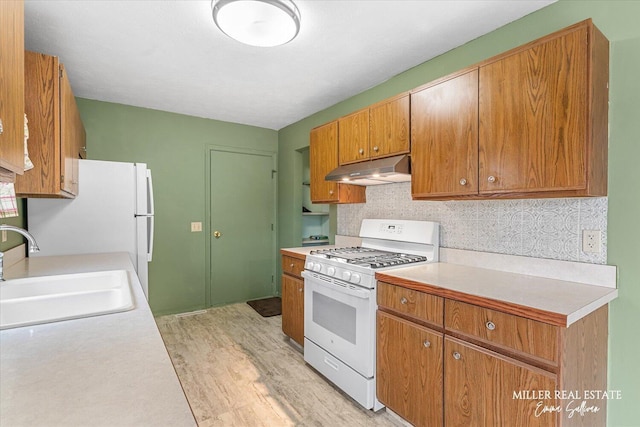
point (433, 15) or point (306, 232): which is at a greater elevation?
point (433, 15)

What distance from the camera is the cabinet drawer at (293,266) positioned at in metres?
2.77

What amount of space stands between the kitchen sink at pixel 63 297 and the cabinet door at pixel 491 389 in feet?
4.88

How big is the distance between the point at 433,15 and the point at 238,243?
333 cm

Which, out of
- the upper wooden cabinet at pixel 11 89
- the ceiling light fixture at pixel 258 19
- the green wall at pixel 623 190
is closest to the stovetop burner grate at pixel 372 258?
the green wall at pixel 623 190

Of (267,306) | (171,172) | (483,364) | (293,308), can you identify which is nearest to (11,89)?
(483,364)

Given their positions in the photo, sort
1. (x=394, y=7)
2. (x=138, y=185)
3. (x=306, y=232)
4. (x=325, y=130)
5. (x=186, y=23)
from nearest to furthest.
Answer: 1. (x=394, y=7)
2. (x=186, y=23)
3. (x=138, y=185)
4. (x=325, y=130)
5. (x=306, y=232)

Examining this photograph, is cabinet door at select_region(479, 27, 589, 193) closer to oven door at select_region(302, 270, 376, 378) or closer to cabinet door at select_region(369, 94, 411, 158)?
cabinet door at select_region(369, 94, 411, 158)

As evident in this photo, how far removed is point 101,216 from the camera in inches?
104

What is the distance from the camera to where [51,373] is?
0.77 m

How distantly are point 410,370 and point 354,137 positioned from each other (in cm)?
177

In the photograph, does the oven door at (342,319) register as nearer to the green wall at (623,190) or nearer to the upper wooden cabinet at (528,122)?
the upper wooden cabinet at (528,122)

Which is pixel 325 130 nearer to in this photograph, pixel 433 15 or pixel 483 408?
pixel 433 15

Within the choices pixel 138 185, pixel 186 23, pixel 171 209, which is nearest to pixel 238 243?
pixel 171 209

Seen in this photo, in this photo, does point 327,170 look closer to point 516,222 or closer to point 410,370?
point 516,222
